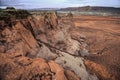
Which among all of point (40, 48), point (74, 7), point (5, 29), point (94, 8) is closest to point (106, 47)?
point (40, 48)

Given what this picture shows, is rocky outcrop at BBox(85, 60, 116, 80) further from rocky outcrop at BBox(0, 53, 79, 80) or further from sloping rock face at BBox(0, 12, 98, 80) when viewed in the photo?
rocky outcrop at BBox(0, 53, 79, 80)

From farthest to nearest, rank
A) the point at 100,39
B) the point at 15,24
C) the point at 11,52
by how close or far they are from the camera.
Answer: the point at 100,39, the point at 15,24, the point at 11,52

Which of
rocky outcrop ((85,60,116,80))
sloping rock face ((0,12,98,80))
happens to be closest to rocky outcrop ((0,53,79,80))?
sloping rock face ((0,12,98,80))

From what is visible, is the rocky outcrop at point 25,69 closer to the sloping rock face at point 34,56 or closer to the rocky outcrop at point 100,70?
the sloping rock face at point 34,56

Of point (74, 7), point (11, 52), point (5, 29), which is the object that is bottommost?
point (74, 7)

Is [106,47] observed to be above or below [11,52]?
below

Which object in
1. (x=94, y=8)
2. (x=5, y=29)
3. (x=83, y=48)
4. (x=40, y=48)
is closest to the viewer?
(x=5, y=29)

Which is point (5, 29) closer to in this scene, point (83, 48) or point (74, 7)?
point (83, 48)

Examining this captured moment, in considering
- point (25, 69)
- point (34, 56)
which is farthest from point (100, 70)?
point (25, 69)

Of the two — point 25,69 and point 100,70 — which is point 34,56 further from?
point 100,70
